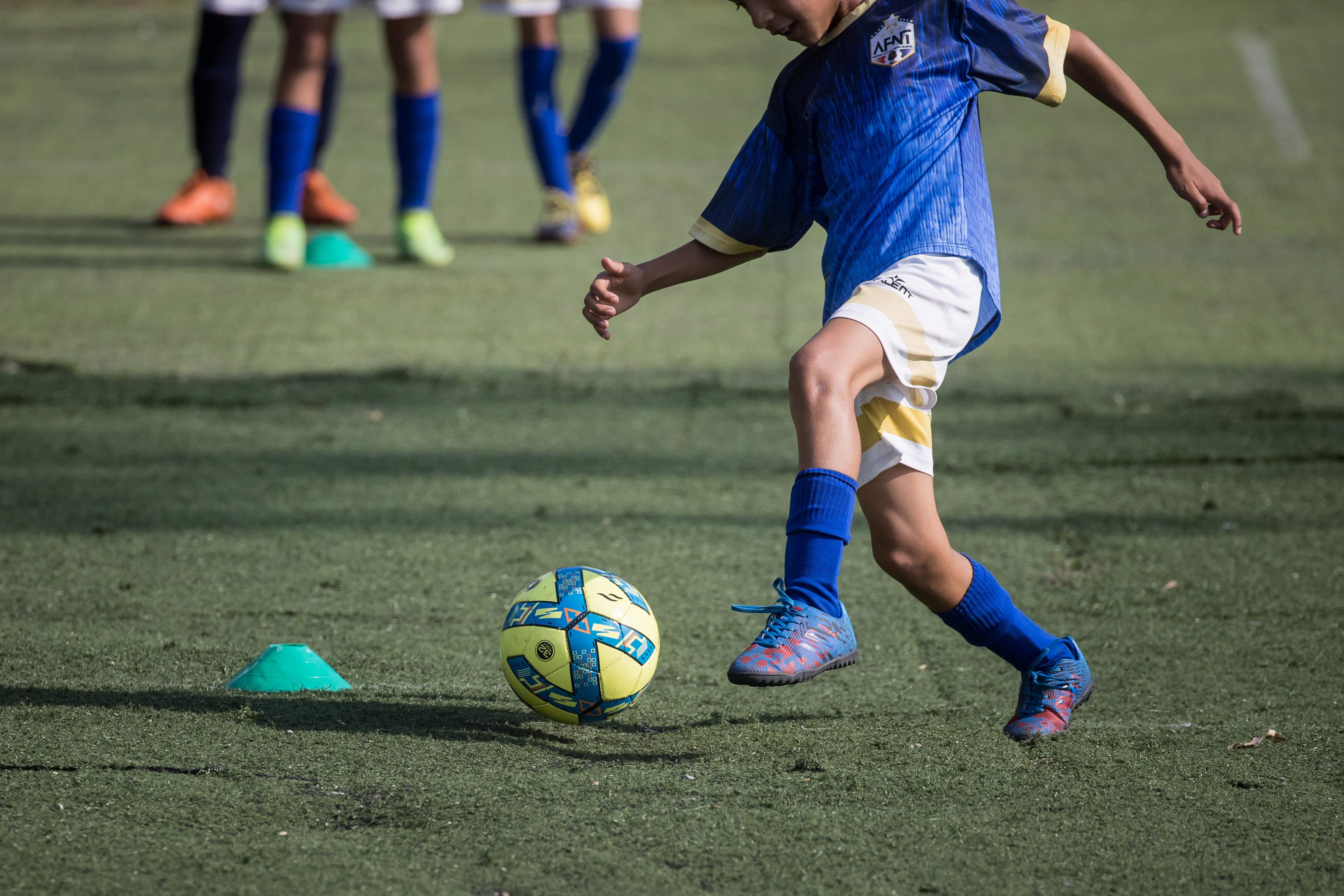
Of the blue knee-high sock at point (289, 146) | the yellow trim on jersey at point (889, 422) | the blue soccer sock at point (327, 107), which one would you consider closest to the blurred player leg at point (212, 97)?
the blue soccer sock at point (327, 107)

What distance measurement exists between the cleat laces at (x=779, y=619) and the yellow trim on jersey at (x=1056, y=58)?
116 centimetres

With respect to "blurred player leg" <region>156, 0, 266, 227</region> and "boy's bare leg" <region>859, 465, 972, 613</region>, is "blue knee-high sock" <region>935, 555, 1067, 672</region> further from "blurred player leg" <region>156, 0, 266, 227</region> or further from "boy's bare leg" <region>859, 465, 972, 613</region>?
"blurred player leg" <region>156, 0, 266, 227</region>

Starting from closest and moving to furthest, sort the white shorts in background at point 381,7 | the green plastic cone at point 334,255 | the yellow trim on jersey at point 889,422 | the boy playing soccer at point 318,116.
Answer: the yellow trim on jersey at point 889,422 < the white shorts in background at point 381,7 < the boy playing soccer at point 318,116 < the green plastic cone at point 334,255

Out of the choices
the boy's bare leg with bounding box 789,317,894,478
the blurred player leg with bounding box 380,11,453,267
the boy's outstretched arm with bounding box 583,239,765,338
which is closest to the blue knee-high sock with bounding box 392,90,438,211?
the blurred player leg with bounding box 380,11,453,267

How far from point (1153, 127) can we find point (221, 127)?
20.1 feet

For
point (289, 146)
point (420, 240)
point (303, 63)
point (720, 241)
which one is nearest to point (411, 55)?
point (303, 63)

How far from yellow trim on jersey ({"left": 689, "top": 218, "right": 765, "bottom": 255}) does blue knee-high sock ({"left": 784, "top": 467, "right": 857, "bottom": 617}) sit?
0.63 meters

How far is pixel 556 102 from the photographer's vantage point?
313 inches

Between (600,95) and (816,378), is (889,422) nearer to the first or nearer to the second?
(816,378)

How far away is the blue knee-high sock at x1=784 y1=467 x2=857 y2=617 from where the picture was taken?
248 centimetres

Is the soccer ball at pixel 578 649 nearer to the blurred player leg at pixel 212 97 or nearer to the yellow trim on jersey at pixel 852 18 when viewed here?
the yellow trim on jersey at pixel 852 18

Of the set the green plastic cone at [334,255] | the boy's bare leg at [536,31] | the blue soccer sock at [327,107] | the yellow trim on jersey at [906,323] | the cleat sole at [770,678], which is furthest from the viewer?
the blue soccer sock at [327,107]

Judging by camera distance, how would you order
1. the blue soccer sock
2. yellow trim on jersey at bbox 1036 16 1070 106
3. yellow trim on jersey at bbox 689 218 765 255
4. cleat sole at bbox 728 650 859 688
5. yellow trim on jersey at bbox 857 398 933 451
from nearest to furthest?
cleat sole at bbox 728 650 859 688, yellow trim on jersey at bbox 857 398 933 451, yellow trim on jersey at bbox 1036 16 1070 106, yellow trim on jersey at bbox 689 218 765 255, the blue soccer sock

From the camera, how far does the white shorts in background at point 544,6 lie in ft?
24.3
